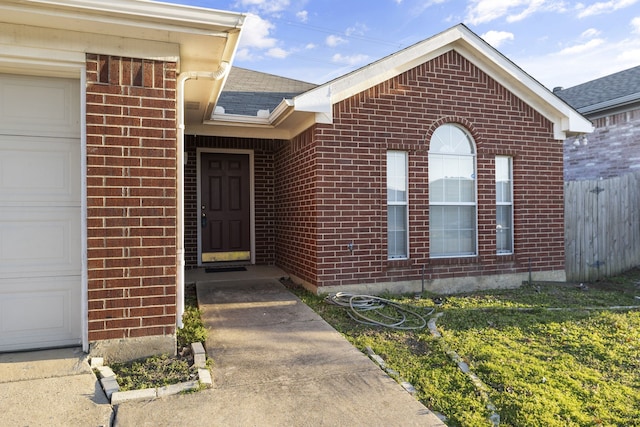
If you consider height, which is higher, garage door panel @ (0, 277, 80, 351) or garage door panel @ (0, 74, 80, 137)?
garage door panel @ (0, 74, 80, 137)

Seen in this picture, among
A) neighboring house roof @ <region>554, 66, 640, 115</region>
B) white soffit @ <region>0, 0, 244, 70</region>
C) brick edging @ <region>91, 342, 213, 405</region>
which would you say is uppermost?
neighboring house roof @ <region>554, 66, 640, 115</region>

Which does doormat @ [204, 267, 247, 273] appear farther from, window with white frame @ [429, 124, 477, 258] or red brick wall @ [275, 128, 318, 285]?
window with white frame @ [429, 124, 477, 258]

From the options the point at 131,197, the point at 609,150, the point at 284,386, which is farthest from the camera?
the point at 609,150

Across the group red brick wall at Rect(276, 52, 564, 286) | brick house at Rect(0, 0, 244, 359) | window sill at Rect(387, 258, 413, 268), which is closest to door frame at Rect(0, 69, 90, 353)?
brick house at Rect(0, 0, 244, 359)

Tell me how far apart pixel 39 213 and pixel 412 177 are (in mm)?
5065

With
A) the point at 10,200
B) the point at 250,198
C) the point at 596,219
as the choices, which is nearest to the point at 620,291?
the point at 596,219

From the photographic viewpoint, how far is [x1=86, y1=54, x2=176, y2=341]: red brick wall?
3619mm

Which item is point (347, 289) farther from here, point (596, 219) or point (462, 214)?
point (596, 219)

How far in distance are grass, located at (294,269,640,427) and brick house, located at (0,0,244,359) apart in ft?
7.38

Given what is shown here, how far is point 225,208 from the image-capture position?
348 inches

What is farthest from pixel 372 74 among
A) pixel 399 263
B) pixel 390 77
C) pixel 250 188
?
pixel 250 188

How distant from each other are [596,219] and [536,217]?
75.8 inches

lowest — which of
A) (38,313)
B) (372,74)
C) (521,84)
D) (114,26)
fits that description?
(38,313)

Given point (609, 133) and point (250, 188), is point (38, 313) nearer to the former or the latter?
point (250, 188)
